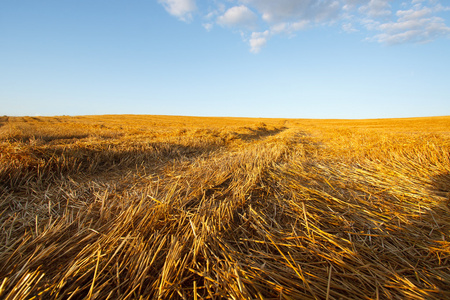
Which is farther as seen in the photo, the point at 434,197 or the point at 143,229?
the point at 434,197

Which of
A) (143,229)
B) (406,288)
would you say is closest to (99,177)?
(143,229)

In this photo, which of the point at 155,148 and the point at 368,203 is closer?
the point at 368,203

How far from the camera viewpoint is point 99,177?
317 cm

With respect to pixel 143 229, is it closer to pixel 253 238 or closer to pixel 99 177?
pixel 253 238

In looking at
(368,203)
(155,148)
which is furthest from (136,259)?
(155,148)

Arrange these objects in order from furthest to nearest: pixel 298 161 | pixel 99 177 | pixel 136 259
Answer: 1. pixel 298 161
2. pixel 99 177
3. pixel 136 259

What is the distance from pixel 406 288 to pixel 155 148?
457cm

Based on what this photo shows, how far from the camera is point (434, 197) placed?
2121mm

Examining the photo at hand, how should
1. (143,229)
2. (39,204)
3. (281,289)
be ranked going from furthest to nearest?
(39,204), (143,229), (281,289)

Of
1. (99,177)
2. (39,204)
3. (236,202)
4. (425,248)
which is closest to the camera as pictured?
(425,248)

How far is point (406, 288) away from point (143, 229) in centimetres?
163

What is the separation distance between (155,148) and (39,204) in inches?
106

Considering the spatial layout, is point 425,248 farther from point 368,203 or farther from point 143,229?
point 143,229

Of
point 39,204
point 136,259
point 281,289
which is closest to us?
point 281,289
